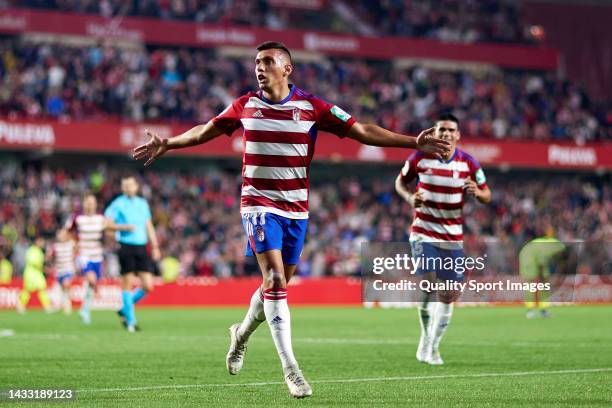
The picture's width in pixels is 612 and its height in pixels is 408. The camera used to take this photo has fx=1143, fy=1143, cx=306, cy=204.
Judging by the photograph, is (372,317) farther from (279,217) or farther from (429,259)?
(279,217)

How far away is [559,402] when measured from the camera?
7.99 metres

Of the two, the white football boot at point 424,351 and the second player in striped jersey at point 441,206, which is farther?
the second player in striped jersey at point 441,206

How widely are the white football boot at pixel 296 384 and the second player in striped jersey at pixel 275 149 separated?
30cm

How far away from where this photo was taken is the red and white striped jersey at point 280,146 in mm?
8445

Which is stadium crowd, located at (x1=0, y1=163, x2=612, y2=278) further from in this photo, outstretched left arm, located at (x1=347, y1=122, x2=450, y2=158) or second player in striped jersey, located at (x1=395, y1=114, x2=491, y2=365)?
outstretched left arm, located at (x1=347, y1=122, x2=450, y2=158)

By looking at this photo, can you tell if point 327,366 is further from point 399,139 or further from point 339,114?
point 399,139

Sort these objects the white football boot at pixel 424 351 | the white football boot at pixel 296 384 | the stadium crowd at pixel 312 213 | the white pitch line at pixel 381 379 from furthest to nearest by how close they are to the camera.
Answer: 1. the stadium crowd at pixel 312 213
2. the white football boot at pixel 424 351
3. the white pitch line at pixel 381 379
4. the white football boot at pixel 296 384

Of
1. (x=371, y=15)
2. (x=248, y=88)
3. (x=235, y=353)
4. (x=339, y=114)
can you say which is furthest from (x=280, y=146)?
(x=371, y=15)

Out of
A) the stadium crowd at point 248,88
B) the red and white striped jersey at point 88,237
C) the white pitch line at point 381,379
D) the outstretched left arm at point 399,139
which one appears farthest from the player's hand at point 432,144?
the stadium crowd at point 248,88

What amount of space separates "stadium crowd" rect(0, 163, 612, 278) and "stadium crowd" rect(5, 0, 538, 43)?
20.3 ft

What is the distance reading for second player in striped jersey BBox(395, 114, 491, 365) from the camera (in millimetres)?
12062

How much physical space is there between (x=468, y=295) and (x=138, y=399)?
5460mm

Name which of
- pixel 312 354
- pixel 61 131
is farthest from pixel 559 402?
pixel 61 131

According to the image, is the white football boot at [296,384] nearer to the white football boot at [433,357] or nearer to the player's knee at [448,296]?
the white football boot at [433,357]
